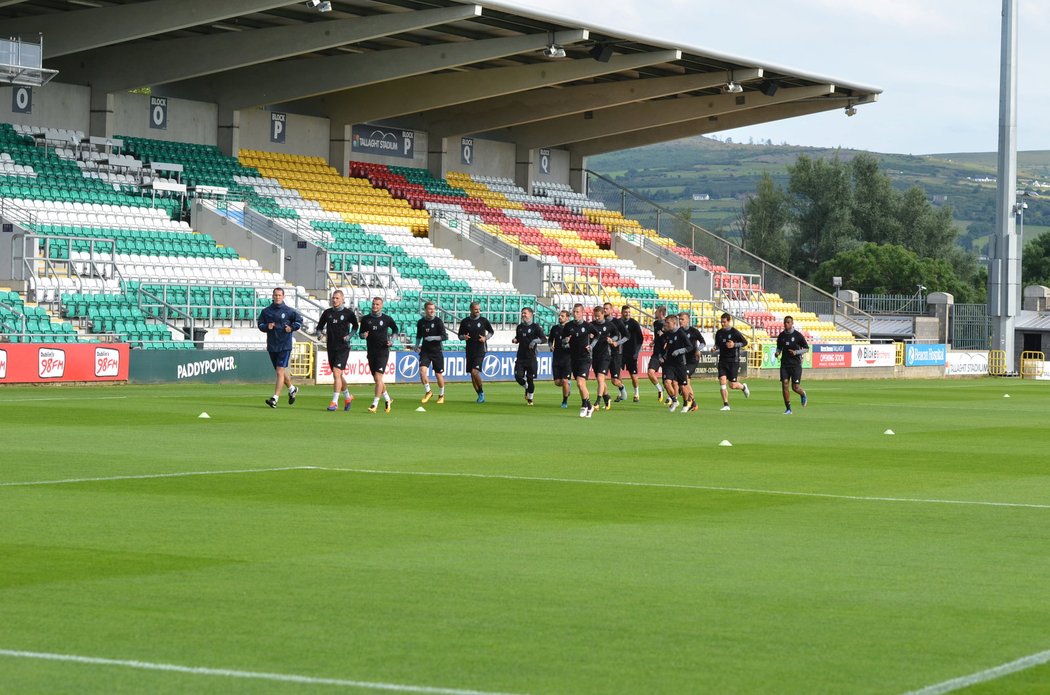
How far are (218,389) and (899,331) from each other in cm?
4066

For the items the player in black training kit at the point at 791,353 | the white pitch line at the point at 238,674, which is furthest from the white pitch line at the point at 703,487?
the player in black training kit at the point at 791,353

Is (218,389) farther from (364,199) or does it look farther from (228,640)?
(228,640)

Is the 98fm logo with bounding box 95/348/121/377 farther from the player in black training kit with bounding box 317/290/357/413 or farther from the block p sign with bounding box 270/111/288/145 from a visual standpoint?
the block p sign with bounding box 270/111/288/145

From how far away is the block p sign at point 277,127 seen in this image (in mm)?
54094

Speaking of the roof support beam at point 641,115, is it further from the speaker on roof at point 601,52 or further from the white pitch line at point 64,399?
the white pitch line at point 64,399

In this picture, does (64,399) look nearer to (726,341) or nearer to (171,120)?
(726,341)

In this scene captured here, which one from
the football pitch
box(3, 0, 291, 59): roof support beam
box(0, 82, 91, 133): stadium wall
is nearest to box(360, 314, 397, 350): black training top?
the football pitch

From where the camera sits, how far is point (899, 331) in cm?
6800

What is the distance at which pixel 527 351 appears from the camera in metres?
31.6

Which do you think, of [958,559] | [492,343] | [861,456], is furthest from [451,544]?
[492,343]

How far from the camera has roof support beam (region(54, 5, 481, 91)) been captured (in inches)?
1705

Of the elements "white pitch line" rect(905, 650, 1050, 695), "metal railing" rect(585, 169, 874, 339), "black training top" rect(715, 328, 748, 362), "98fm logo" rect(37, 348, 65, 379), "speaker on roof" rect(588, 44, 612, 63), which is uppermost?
"speaker on roof" rect(588, 44, 612, 63)

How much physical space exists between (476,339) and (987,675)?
969 inches

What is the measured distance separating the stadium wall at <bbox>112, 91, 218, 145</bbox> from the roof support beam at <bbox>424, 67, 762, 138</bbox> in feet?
35.3
